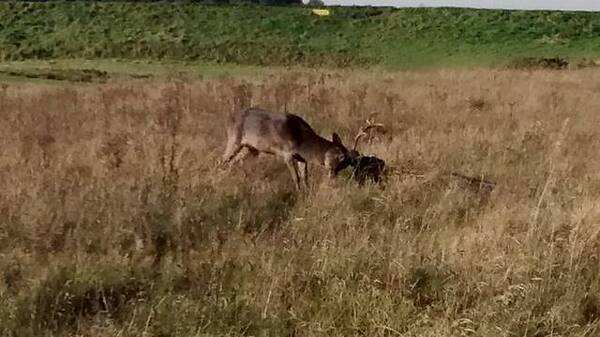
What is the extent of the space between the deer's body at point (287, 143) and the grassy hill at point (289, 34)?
3014 cm

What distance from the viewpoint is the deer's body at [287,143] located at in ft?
28.5

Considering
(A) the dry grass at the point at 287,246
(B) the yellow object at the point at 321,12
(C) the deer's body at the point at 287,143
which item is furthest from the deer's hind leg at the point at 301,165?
(B) the yellow object at the point at 321,12

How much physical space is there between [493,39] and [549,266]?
47.0m

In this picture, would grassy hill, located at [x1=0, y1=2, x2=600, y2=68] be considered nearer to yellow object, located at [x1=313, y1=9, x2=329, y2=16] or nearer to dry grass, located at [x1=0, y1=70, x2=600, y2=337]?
yellow object, located at [x1=313, y1=9, x2=329, y2=16]

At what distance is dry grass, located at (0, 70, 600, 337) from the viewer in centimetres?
442

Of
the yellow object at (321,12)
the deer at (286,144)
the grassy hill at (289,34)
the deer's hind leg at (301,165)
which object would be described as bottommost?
the grassy hill at (289,34)

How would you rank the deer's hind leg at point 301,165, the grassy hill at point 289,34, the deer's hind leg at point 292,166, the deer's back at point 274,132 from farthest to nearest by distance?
the grassy hill at point 289,34
the deer's back at point 274,132
the deer's hind leg at point 301,165
the deer's hind leg at point 292,166

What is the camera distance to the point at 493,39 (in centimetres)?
5012

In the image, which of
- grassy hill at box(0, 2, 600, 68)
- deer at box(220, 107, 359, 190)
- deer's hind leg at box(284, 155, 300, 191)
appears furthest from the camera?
grassy hill at box(0, 2, 600, 68)

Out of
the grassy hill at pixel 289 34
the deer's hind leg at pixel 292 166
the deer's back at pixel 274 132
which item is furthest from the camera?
the grassy hill at pixel 289 34

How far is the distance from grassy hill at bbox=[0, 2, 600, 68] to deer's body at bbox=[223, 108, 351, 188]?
3014 centimetres

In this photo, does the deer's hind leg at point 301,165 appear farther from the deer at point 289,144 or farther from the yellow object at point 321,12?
the yellow object at point 321,12

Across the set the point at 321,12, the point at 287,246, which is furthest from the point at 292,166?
the point at 321,12

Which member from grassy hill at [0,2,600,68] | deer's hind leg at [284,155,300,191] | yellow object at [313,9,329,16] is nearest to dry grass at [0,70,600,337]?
deer's hind leg at [284,155,300,191]
